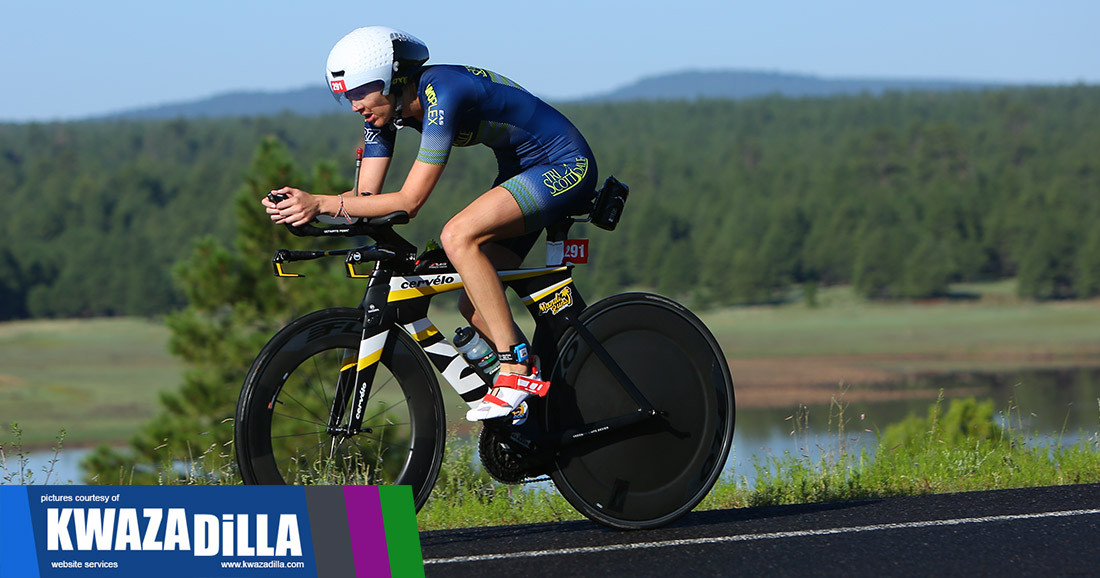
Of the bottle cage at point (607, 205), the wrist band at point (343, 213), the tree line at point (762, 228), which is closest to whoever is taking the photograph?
the wrist band at point (343, 213)

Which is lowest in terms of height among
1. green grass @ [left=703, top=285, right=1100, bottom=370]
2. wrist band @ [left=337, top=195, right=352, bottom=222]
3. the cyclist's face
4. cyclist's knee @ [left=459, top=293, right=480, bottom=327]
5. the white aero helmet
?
green grass @ [left=703, top=285, right=1100, bottom=370]

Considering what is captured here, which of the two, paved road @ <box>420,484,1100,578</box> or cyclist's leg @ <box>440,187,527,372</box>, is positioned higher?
cyclist's leg @ <box>440,187,527,372</box>

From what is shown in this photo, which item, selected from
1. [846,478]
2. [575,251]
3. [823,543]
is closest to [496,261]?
[575,251]

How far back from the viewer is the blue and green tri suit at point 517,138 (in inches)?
194

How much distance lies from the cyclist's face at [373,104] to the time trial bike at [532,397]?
421 millimetres

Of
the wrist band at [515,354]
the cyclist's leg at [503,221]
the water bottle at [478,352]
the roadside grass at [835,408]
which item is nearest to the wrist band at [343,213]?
the cyclist's leg at [503,221]

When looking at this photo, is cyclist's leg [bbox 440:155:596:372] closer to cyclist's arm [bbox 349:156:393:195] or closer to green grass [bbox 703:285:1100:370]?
cyclist's arm [bbox 349:156:393:195]

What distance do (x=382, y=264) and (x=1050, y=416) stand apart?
206ft

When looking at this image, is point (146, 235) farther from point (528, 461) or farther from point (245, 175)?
point (528, 461)

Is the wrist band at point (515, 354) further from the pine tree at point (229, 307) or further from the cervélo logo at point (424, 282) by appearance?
the pine tree at point (229, 307)

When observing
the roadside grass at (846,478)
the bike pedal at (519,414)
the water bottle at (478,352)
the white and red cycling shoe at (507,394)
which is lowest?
the roadside grass at (846,478)

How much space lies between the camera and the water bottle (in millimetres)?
5160

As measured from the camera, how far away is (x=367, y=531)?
13.8ft

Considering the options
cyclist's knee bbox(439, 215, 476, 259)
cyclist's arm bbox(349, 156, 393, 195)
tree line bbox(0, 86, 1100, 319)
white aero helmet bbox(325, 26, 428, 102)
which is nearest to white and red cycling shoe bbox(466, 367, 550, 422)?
cyclist's knee bbox(439, 215, 476, 259)
